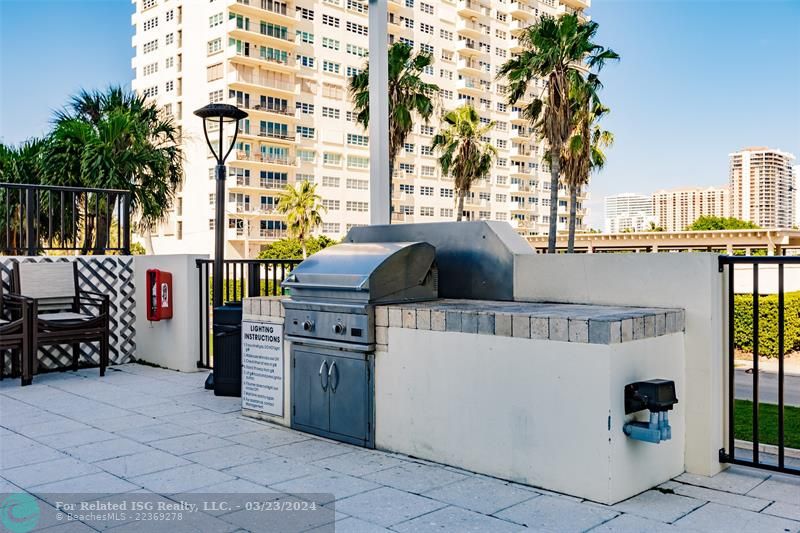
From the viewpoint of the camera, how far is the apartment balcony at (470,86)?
252ft

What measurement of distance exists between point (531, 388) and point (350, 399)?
55.6 inches

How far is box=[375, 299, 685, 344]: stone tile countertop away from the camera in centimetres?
361

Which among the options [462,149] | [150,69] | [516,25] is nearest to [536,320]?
[462,149]

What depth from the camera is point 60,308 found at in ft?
26.0

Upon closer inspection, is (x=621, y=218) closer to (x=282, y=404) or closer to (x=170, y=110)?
(x=170, y=110)

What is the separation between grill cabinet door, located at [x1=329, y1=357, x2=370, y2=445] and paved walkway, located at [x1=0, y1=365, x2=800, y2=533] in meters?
0.13

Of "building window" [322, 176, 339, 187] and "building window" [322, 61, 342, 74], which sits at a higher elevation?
"building window" [322, 61, 342, 74]

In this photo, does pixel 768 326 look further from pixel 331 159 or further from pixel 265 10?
pixel 265 10

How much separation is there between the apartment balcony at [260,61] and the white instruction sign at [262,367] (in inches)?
2124

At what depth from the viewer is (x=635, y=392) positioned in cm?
364

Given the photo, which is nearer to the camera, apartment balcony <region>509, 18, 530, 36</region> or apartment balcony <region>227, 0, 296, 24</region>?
apartment balcony <region>227, 0, 296, 24</region>

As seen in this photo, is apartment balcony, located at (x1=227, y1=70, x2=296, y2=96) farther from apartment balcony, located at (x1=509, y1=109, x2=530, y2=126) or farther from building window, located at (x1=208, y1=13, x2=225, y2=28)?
apartment balcony, located at (x1=509, y1=109, x2=530, y2=126)

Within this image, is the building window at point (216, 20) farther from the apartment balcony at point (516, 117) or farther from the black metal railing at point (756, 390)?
the black metal railing at point (756, 390)

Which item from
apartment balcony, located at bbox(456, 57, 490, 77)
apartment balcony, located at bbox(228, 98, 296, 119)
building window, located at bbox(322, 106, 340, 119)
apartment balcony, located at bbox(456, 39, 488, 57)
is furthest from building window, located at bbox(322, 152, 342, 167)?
apartment balcony, located at bbox(456, 39, 488, 57)
